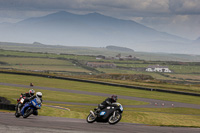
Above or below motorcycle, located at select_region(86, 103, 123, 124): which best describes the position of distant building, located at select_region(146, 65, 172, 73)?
above

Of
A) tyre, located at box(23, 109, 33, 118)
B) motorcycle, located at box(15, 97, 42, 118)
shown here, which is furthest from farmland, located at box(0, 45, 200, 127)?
tyre, located at box(23, 109, 33, 118)

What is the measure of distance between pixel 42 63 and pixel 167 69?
221 ft

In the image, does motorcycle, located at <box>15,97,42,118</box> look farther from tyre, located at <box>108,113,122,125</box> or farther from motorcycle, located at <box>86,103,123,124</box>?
tyre, located at <box>108,113,122,125</box>

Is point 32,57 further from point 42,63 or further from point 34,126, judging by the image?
point 34,126

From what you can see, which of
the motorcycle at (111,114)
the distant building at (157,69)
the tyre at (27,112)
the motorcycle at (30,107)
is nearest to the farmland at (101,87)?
the distant building at (157,69)

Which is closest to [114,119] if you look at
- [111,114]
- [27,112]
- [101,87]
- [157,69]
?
[111,114]

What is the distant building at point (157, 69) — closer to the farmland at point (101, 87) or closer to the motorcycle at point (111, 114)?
the farmland at point (101, 87)

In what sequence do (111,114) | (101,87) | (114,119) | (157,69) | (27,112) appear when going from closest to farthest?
(111,114)
(114,119)
(27,112)
(101,87)
(157,69)

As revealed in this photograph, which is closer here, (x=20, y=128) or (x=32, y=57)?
(x=20, y=128)

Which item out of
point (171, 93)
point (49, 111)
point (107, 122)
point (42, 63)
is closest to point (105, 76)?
point (171, 93)

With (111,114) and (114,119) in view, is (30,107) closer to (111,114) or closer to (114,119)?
(111,114)

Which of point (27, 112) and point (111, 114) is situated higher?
point (111, 114)

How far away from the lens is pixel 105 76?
11375 cm

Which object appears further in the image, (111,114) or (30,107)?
(30,107)
